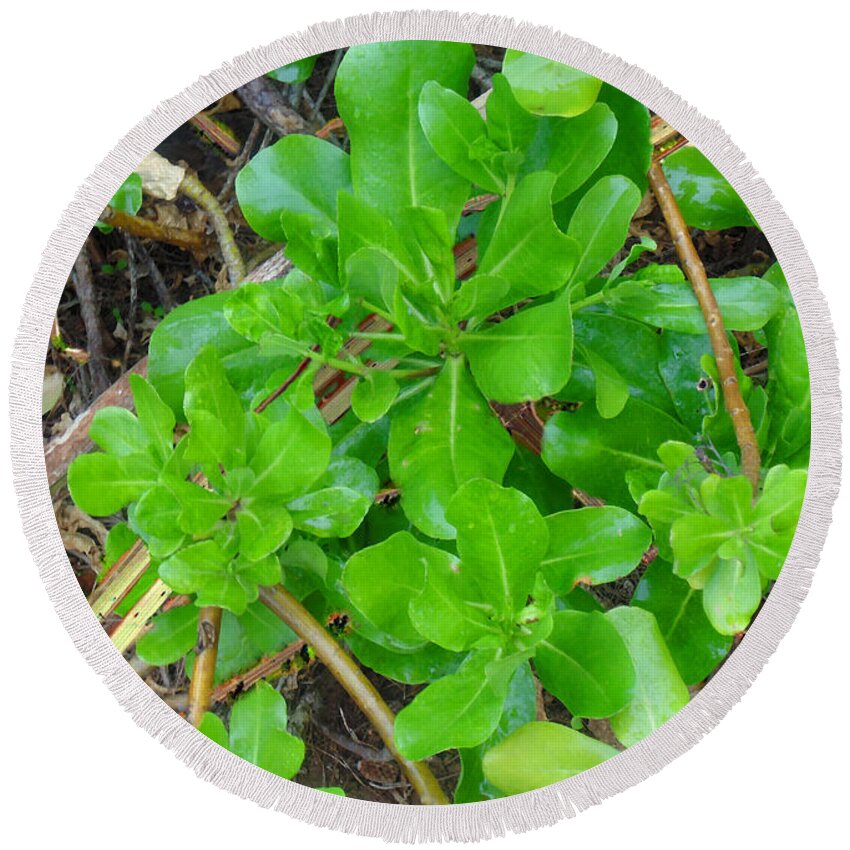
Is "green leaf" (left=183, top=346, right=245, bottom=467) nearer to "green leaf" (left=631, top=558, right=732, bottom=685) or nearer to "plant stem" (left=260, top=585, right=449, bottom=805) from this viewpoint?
"plant stem" (left=260, top=585, right=449, bottom=805)

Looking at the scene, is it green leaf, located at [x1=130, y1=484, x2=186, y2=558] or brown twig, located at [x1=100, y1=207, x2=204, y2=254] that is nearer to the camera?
green leaf, located at [x1=130, y1=484, x2=186, y2=558]

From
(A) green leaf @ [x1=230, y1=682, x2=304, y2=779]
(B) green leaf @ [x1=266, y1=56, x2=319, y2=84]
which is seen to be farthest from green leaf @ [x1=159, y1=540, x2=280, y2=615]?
(B) green leaf @ [x1=266, y1=56, x2=319, y2=84]

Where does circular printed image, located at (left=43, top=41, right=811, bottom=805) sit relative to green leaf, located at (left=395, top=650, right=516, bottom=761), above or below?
above

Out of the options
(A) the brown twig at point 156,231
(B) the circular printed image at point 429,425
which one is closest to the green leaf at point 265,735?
(B) the circular printed image at point 429,425

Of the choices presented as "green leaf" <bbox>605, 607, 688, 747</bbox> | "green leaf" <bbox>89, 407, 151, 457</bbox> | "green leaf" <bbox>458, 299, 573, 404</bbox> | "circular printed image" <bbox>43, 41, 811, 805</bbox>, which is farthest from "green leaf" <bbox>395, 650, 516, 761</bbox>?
"green leaf" <bbox>89, 407, 151, 457</bbox>

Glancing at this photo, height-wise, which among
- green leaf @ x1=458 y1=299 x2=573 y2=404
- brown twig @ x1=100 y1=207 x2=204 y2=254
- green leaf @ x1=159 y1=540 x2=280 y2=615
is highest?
brown twig @ x1=100 y1=207 x2=204 y2=254

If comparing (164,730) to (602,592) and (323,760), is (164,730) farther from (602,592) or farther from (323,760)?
(602,592)

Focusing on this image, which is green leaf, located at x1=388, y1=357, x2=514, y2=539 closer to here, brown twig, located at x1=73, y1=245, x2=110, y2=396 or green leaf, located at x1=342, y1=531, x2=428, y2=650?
green leaf, located at x1=342, y1=531, x2=428, y2=650
